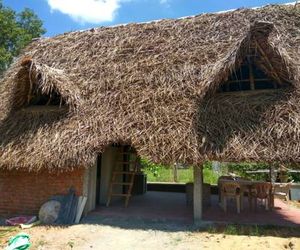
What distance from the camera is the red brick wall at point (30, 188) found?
935cm

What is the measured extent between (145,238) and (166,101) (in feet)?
11.7

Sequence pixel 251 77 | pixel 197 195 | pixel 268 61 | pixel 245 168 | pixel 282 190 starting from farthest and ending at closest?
pixel 245 168 < pixel 282 190 < pixel 251 77 < pixel 268 61 < pixel 197 195

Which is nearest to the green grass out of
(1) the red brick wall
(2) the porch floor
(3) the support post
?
Answer: (2) the porch floor

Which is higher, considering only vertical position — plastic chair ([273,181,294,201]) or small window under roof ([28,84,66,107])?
small window under roof ([28,84,66,107])

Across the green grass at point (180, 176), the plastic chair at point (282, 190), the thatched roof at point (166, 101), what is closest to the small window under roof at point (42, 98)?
the thatched roof at point (166, 101)

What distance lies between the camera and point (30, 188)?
9711mm

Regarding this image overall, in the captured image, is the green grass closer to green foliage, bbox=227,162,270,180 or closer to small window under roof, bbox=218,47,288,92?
green foliage, bbox=227,162,270,180

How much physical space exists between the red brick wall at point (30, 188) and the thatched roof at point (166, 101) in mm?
795

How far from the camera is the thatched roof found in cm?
811

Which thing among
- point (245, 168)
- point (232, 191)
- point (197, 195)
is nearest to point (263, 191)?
point (232, 191)

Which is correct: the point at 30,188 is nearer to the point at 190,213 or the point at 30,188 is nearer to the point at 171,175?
the point at 190,213

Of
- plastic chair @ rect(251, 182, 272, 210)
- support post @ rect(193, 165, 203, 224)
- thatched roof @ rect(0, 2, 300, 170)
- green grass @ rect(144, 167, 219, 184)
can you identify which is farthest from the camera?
green grass @ rect(144, 167, 219, 184)

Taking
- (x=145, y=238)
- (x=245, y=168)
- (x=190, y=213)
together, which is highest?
(x=245, y=168)

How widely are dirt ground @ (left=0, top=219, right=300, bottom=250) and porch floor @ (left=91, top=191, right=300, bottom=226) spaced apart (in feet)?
2.60
